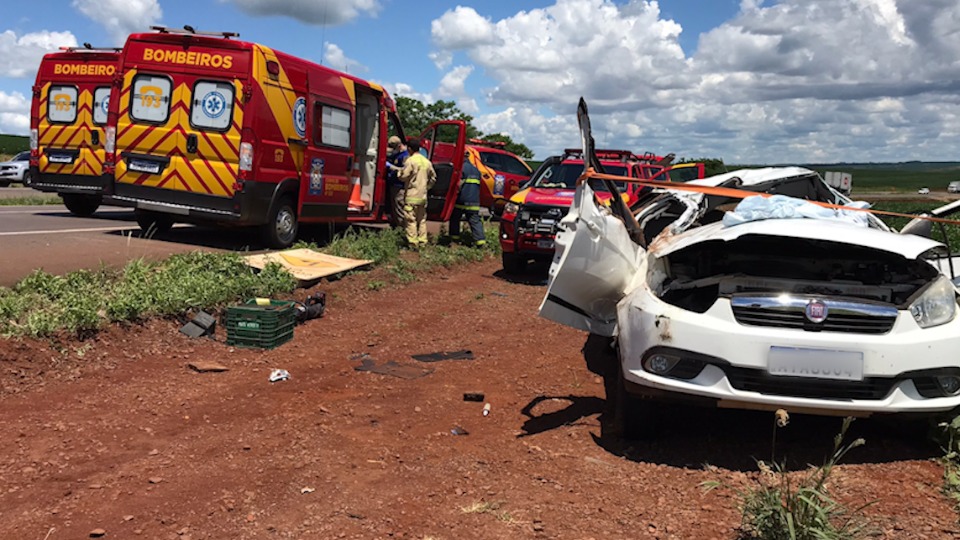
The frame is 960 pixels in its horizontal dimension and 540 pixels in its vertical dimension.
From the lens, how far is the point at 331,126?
11.3 m

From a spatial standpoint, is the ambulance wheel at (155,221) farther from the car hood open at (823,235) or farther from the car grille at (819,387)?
the car grille at (819,387)

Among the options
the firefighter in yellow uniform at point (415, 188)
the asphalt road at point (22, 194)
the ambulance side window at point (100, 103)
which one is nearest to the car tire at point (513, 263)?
the firefighter in yellow uniform at point (415, 188)

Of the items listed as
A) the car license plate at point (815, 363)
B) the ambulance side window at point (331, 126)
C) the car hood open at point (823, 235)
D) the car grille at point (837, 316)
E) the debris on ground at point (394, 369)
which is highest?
the ambulance side window at point (331, 126)

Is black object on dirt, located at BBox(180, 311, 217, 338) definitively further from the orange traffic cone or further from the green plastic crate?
the orange traffic cone

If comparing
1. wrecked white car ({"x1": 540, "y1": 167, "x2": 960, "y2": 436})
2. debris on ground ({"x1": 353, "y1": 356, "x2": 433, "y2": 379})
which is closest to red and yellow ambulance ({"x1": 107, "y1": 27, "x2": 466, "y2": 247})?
debris on ground ({"x1": 353, "y1": 356, "x2": 433, "y2": 379})

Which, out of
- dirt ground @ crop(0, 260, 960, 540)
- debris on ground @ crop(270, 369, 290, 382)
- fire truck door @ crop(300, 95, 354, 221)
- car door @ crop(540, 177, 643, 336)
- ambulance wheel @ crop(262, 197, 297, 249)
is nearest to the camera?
dirt ground @ crop(0, 260, 960, 540)

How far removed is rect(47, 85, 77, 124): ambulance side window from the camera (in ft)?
41.9

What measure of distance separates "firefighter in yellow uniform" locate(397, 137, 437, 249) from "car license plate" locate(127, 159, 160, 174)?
3.72m

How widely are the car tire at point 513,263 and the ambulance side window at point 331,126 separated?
3.20 meters

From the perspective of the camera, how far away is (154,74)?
1005 cm

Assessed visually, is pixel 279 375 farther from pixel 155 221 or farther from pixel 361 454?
pixel 155 221

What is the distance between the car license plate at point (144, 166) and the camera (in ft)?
33.3

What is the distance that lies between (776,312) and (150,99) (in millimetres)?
9153

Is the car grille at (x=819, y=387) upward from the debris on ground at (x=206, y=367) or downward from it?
upward
